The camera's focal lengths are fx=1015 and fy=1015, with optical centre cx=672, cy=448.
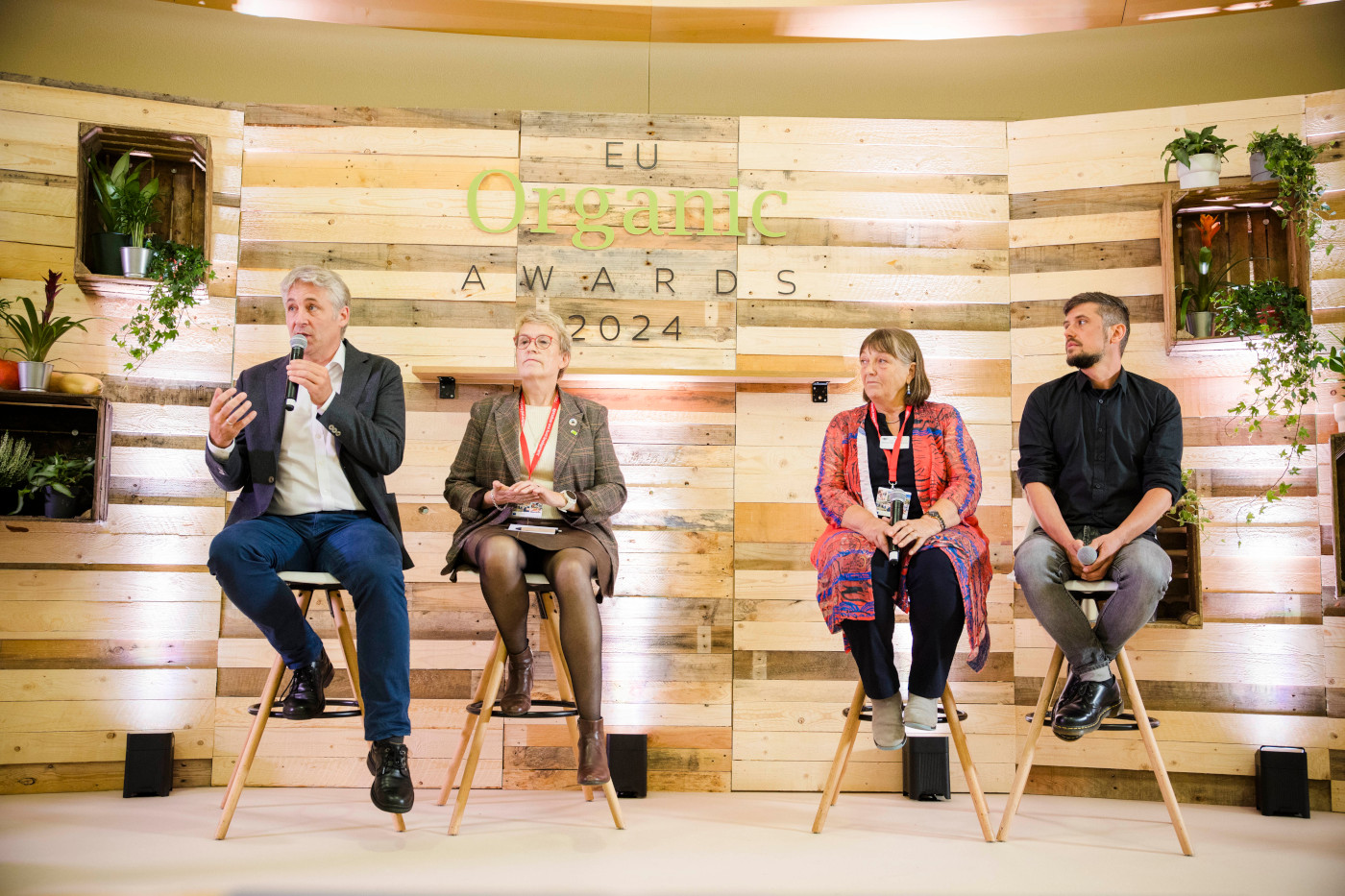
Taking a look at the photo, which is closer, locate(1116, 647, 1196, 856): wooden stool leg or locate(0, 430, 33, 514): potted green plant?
locate(1116, 647, 1196, 856): wooden stool leg

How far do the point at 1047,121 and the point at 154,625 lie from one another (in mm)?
3974

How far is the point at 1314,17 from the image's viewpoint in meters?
4.40

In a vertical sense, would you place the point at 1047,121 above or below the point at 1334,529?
above

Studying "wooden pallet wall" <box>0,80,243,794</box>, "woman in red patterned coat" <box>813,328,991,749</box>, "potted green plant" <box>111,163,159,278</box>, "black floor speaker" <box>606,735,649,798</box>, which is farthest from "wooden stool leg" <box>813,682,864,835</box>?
"potted green plant" <box>111,163,159,278</box>

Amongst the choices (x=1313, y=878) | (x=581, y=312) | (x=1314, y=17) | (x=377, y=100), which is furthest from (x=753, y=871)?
(x=1314, y=17)

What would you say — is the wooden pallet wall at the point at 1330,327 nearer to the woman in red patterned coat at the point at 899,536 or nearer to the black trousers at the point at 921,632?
the woman in red patterned coat at the point at 899,536

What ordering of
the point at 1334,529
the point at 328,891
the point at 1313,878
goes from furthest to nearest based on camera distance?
the point at 1334,529 → the point at 1313,878 → the point at 328,891

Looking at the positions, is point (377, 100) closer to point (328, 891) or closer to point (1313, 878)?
point (328, 891)

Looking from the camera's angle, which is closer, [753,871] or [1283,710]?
[753,871]

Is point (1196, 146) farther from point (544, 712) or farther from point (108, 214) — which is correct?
point (108, 214)

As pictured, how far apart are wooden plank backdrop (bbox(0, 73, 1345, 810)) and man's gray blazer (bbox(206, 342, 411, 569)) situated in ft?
2.11

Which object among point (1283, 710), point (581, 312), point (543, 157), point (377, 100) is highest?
point (377, 100)

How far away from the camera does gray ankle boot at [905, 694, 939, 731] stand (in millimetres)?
2938

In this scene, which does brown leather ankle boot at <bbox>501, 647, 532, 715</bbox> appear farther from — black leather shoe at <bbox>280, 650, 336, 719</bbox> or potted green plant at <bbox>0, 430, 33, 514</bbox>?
potted green plant at <bbox>0, 430, 33, 514</bbox>
